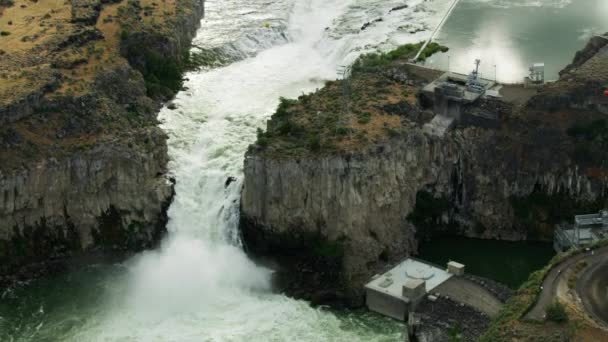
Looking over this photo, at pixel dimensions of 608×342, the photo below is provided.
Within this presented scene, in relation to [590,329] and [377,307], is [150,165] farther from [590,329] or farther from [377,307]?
[590,329]

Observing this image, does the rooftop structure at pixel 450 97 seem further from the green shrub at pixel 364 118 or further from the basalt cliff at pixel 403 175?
the green shrub at pixel 364 118

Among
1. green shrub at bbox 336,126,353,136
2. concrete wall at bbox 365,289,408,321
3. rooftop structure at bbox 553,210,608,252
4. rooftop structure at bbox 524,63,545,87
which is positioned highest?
rooftop structure at bbox 524,63,545,87

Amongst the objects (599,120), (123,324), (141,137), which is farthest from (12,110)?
(599,120)

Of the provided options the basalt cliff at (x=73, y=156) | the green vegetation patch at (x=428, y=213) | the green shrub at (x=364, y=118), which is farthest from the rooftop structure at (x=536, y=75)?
the basalt cliff at (x=73, y=156)

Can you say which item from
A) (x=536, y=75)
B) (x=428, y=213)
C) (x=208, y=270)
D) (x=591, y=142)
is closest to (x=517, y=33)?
(x=536, y=75)

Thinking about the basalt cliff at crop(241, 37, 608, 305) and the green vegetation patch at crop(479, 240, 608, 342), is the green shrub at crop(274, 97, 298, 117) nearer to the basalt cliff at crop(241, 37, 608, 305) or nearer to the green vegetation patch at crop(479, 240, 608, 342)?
the basalt cliff at crop(241, 37, 608, 305)

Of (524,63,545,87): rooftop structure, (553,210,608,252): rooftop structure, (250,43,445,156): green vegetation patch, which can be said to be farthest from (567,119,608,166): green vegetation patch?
(250,43,445,156): green vegetation patch
